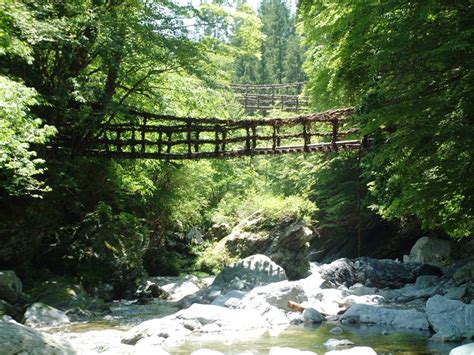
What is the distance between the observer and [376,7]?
4770 mm

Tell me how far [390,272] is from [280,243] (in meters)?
2.83

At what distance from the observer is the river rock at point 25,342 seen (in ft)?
11.8

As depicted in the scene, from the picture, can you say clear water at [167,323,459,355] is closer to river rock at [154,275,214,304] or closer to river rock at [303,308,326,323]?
river rock at [303,308,326,323]

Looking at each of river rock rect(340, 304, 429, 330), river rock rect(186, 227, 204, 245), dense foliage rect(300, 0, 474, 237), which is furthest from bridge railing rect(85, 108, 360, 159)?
river rock rect(186, 227, 204, 245)

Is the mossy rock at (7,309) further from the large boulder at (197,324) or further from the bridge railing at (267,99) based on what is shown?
the bridge railing at (267,99)

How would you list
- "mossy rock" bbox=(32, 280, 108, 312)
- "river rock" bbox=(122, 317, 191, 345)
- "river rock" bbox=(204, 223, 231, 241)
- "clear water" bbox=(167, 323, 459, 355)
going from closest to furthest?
"clear water" bbox=(167, 323, 459, 355) < "river rock" bbox=(122, 317, 191, 345) < "mossy rock" bbox=(32, 280, 108, 312) < "river rock" bbox=(204, 223, 231, 241)

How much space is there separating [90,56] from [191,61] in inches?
76.3

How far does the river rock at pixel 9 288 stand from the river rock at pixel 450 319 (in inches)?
244

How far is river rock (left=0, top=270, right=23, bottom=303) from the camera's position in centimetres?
793

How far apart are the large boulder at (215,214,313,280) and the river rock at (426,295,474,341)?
19.9 ft

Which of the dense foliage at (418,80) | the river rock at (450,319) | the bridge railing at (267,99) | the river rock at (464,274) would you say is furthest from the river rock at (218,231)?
the dense foliage at (418,80)

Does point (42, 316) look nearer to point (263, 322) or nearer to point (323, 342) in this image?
point (263, 322)

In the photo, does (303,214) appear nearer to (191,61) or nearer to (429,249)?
(429,249)

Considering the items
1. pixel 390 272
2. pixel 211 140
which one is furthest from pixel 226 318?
pixel 390 272
